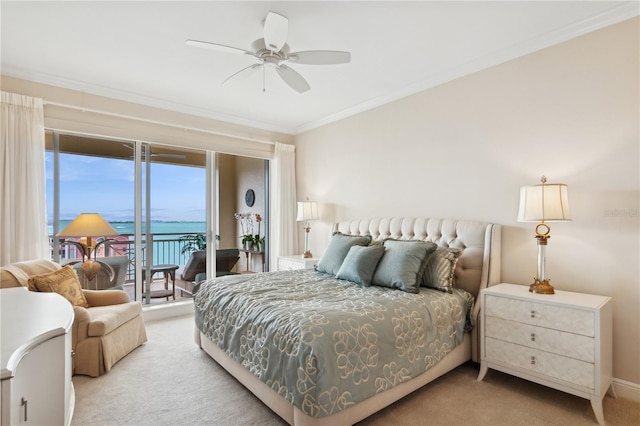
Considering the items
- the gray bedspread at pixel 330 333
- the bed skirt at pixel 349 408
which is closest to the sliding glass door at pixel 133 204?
the gray bedspread at pixel 330 333

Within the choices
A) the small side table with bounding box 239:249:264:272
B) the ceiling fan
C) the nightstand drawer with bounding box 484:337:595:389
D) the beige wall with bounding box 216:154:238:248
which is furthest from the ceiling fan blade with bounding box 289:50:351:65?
the small side table with bounding box 239:249:264:272

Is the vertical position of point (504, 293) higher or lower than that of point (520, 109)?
lower

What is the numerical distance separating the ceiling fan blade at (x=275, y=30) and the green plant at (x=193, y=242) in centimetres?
313

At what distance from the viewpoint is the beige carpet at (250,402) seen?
2152 millimetres

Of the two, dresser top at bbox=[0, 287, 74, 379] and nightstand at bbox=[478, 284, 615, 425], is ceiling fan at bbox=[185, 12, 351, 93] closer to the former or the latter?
dresser top at bbox=[0, 287, 74, 379]

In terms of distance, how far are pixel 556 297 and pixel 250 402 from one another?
7.57 feet

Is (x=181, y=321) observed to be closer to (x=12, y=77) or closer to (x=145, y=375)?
(x=145, y=375)

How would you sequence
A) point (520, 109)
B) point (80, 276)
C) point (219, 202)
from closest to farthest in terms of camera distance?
point (520, 109)
point (80, 276)
point (219, 202)

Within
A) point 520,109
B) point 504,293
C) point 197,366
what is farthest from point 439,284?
point 197,366

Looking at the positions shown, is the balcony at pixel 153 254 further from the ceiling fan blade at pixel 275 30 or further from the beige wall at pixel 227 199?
the ceiling fan blade at pixel 275 30

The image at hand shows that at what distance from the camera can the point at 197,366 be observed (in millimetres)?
2932

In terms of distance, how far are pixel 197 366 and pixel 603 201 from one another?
3.53 meters

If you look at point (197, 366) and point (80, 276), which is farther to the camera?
point (80, 276)

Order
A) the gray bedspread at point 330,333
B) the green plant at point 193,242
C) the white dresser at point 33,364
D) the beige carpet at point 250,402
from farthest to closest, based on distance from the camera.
→ 1. the green plant at point 193,242
2. the beige carpet at point 250,402
3. the gray bedspread at point 330,333
4. the white dresser at point 33,364
